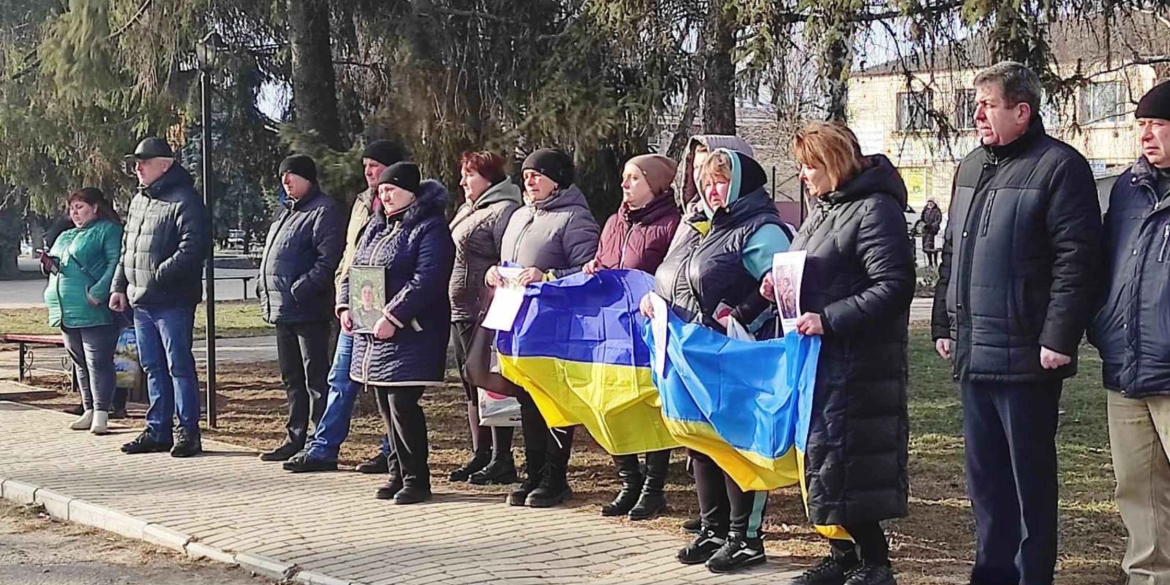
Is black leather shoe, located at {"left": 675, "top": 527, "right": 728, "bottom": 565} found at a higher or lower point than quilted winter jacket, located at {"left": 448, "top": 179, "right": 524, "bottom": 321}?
lower

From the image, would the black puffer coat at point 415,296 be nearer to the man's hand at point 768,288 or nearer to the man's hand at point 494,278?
the man's hand at point 494,278

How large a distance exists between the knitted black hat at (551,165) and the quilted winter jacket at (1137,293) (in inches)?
128

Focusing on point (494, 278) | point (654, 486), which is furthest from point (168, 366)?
point (654, 486)

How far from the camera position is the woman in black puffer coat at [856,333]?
5.54 meters

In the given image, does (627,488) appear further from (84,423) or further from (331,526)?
(84,423)

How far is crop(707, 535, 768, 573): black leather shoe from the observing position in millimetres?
6316

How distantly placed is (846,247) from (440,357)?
315 cm

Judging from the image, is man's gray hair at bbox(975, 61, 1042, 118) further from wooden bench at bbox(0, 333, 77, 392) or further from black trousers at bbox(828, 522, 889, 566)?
wooden bench at bbox(0, 333, 77, 392)

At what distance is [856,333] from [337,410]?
14.5 ft

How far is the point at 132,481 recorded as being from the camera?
8852mm

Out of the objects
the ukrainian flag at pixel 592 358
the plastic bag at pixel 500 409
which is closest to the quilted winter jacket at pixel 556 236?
the ukrainian flag at pixel 592 358

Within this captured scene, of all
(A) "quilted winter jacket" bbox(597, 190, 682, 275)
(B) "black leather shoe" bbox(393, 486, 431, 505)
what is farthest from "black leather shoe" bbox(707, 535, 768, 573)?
(B) "black leather shoe" bbox(393, 486, 431, 505)

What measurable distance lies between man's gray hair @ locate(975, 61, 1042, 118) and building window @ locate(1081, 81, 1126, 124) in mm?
3695

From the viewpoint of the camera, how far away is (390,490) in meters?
8.20
